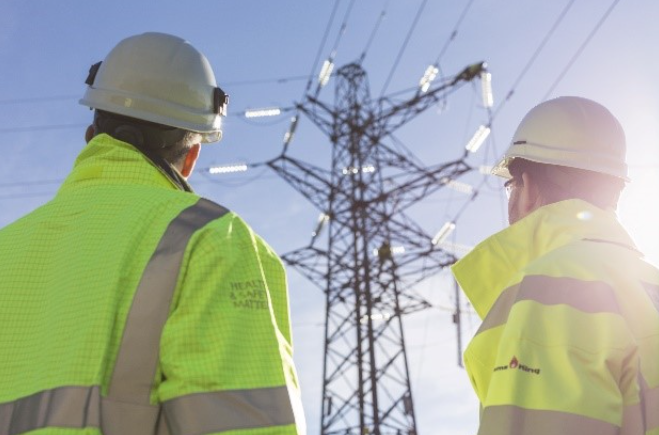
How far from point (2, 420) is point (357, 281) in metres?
14.4

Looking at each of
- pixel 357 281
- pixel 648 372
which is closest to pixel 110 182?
pixel 648 372

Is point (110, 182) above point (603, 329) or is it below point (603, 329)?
above

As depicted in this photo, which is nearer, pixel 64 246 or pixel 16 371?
pixel 16 371

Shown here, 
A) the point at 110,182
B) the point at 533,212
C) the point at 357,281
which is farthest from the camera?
the point at 357,281

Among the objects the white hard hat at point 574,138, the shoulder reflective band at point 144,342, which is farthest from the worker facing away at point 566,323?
the shoulder reflective band at point 144,342

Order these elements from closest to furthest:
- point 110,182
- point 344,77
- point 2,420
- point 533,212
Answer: point 2,420 → point 110,182 → point 533,212 → point 344,77

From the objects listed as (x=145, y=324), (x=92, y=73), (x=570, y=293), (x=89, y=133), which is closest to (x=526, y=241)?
(x=570, y=293)

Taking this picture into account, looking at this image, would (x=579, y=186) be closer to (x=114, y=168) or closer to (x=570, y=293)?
(x=570, y=293)

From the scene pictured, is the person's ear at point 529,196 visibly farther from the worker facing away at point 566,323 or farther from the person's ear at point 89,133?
the person's ear at point 89,133

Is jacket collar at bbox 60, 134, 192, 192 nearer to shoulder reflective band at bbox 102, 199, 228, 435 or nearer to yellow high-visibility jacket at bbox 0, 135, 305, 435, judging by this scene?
yellow high-visibility jacket at bbox 0, 135, 305, 435

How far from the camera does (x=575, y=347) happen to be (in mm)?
1688

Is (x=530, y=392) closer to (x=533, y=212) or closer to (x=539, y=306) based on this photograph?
(x=539, y=306)

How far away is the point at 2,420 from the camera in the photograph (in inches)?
61.2

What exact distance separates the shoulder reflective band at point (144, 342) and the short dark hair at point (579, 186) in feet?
3.88
